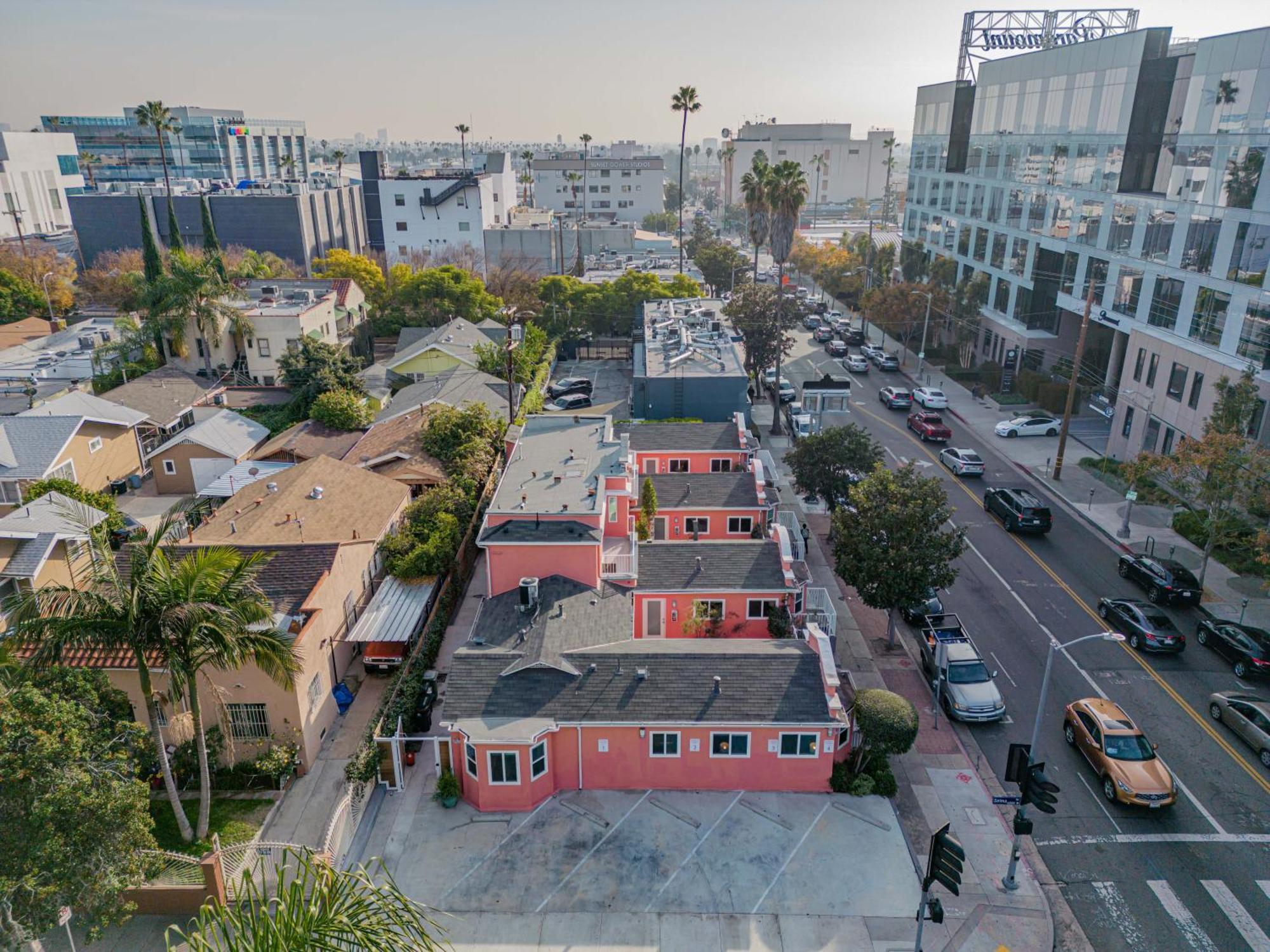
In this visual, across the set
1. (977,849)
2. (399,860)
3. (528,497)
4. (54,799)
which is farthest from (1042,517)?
(54,799)

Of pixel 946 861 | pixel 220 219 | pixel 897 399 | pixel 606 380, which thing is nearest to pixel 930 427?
pixel 897 399

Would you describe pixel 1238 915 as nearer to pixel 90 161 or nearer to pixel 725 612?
pixel 725 612

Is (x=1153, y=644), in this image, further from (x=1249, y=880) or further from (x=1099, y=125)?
(x=1099, y=125)

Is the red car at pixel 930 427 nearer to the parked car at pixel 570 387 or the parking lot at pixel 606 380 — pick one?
the parking lot at pixel 606 380

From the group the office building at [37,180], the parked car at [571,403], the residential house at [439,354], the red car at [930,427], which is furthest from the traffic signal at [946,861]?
the office building at [37,180]

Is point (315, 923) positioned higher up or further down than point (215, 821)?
higher up
